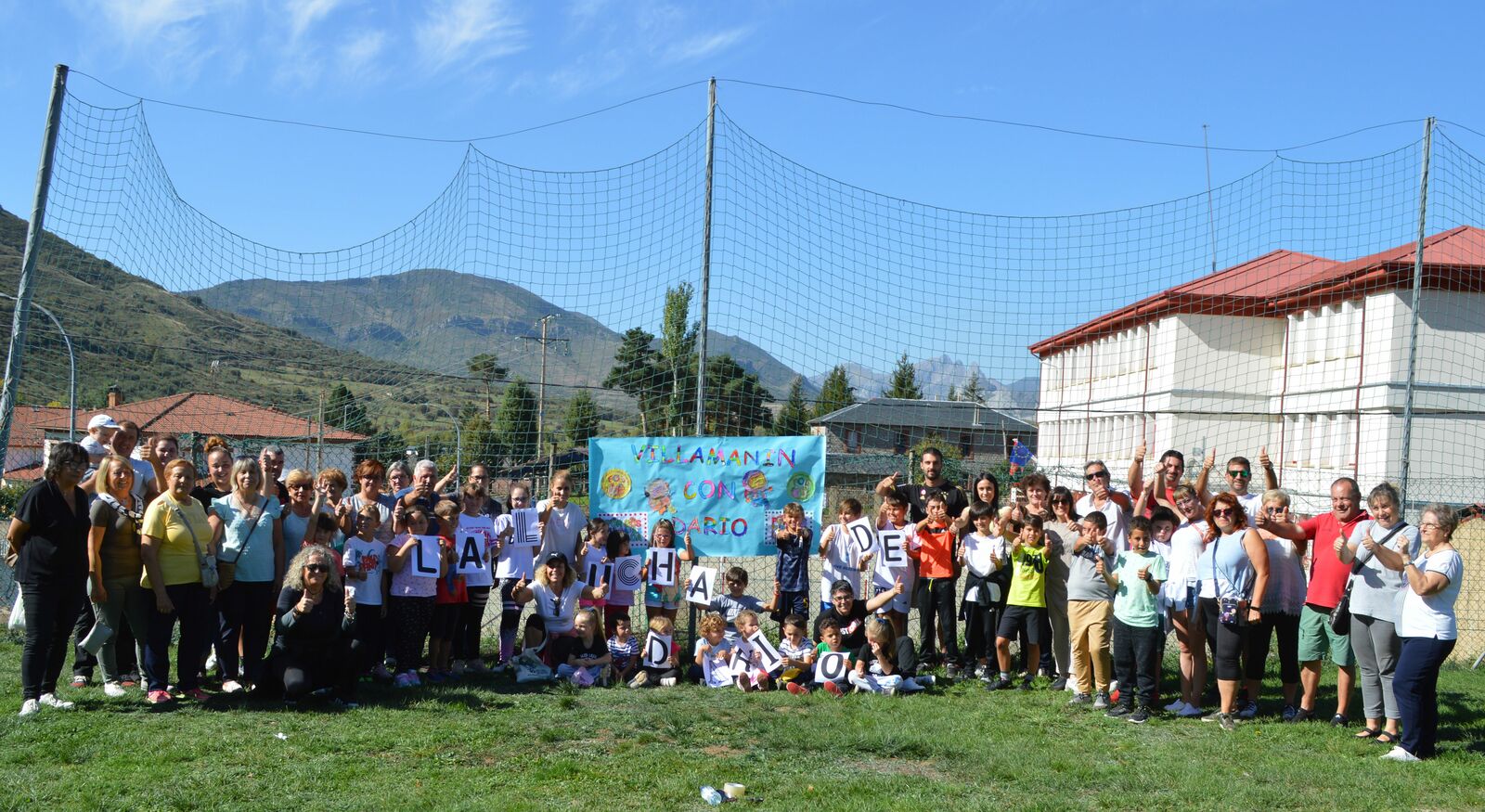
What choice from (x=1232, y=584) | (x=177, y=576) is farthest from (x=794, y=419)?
(x=177, y=576)

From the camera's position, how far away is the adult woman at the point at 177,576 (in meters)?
6.53

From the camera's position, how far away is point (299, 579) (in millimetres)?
6672

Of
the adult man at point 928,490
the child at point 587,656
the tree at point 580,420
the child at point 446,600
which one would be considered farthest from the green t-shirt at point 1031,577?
the child at point 446,600

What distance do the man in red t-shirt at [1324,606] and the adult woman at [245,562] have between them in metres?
6.49

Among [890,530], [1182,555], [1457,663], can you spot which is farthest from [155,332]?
[1457,663]

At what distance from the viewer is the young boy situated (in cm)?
735

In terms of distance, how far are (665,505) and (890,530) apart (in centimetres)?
190

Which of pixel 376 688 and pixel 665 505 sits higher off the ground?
pixel 665 505

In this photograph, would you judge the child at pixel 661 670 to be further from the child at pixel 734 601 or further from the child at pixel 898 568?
the child at pixel 898 568

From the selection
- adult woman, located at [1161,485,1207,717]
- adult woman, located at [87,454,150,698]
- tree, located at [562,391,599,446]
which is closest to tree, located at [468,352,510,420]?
tree, located at [562,391,599,446]

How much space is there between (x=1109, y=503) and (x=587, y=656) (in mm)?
4142

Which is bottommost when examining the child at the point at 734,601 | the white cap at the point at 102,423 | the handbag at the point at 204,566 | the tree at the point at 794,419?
the child at the point at 734,601

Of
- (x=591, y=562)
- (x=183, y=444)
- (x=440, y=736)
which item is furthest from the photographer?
(x=183, y=444)

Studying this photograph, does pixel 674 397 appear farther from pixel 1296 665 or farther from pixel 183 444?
pixel 1296 665
